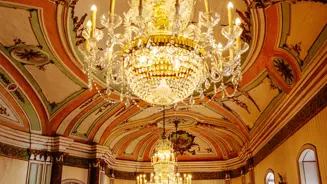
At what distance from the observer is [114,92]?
9734mm

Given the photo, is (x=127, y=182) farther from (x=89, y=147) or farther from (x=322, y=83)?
(x=322, y=83)

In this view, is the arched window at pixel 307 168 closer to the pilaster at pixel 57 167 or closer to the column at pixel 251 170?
the column at pixel 251 170

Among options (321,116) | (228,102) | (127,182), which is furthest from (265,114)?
(127,182)

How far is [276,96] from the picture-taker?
28.8 feet

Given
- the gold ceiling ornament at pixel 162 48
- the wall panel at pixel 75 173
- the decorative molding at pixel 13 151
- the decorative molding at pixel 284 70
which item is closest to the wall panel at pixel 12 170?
the decorative molding at pixel 13 151

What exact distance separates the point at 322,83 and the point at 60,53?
5078 mm

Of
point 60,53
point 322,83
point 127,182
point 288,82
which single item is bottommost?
point 127,182

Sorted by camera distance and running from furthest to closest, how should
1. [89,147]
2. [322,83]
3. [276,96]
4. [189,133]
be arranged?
[189,133] < [89,147] < [276,96] < [322,83]

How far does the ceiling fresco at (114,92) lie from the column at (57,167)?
0.64 metres

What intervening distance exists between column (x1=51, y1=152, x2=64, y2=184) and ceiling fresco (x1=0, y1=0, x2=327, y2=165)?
64 centimetres

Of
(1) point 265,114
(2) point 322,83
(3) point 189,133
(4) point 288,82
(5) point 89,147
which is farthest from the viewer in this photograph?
(3) point 189,133

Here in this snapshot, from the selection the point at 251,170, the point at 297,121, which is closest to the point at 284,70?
the point at 297,121

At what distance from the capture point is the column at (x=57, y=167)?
10.1m

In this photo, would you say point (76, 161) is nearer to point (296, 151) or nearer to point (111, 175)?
point (111, 175)
